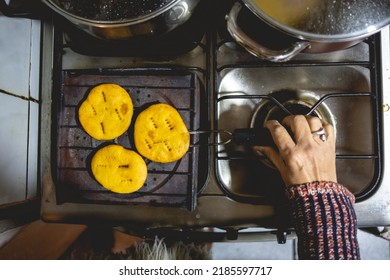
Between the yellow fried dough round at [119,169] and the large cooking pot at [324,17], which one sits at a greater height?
the large cooking pot at [324,17]

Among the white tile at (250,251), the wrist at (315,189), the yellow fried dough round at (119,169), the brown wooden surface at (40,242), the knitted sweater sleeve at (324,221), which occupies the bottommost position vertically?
the white tile at (250,251)

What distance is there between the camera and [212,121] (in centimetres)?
71

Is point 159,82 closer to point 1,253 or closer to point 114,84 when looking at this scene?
point 114,84

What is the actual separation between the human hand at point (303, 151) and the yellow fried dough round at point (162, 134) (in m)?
0.17

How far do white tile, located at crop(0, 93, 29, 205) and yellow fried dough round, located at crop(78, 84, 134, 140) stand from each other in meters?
0.16

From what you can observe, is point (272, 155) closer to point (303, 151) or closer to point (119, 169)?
point (303, 151)

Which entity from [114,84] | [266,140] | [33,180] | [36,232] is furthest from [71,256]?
[266,140]

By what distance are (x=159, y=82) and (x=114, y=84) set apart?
0.29 feet

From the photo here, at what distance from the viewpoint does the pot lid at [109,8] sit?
52cm

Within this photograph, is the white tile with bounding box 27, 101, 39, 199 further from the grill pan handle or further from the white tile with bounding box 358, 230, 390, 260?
the white tile with bounding box 358, 230, 390, 260

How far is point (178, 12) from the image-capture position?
1.93 feet

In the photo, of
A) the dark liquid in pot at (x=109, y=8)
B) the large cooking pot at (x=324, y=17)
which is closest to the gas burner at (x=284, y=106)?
the large cooking pot at (x=324, y=17)

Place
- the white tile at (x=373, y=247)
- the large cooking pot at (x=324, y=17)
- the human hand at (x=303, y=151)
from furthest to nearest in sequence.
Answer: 1. the white tile at (x=373, y=247)
2. the human hand at (x=303, y=151)
3. the large cooking pot at (x=324, y=17)

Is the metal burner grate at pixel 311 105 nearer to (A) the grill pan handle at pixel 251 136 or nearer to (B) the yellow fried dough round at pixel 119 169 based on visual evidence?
(A) the grill pan handle at pixel 251 136
